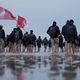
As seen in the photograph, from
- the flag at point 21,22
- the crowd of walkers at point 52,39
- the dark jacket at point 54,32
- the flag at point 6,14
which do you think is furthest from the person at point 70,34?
the flag at point 21,22

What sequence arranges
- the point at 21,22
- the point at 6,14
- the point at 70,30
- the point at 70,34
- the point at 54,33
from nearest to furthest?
the point at 70,30 < the point at 70,34 < the point at 54,33 < the point at 6,14 < the point at 21,22

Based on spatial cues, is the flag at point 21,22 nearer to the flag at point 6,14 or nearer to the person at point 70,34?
the flag at point 6,14

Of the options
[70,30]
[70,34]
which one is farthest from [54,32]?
[70,30]

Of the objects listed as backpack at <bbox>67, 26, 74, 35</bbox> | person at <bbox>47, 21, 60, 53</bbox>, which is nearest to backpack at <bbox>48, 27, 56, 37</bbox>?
person at <bbox>47, 21, 60, 53</bbox>

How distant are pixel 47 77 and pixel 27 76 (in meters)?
0.57

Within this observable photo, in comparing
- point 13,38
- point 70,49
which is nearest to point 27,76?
point 70,49

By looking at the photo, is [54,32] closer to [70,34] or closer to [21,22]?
[70,34]

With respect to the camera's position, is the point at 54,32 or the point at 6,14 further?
the point at 6,14

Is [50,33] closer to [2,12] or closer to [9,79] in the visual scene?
[2,12]

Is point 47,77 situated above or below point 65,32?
below

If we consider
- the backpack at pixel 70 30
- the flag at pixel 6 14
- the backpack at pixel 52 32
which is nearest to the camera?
the backpack at pixel 70 30

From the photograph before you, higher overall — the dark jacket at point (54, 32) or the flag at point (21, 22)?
the flag at point (21, 22)

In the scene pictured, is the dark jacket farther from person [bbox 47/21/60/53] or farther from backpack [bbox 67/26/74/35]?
backpack [bbox 67/26/74/35]

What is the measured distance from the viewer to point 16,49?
35469 millimetres
